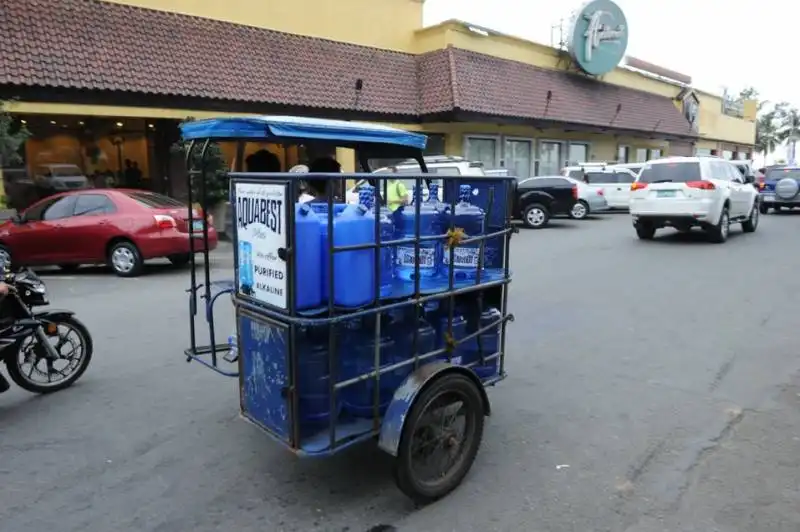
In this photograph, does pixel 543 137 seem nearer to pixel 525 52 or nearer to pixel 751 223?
pixel 525 52

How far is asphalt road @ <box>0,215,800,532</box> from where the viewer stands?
10.2ft

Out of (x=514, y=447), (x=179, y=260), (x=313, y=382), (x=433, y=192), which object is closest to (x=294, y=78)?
(x=179, y=260)

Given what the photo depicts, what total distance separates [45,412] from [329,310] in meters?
2.81

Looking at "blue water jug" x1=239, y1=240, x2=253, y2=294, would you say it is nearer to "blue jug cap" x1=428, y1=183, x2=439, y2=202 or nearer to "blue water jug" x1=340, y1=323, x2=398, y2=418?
"blue water jug" x1=340, y1=323, x2=398, y2=418

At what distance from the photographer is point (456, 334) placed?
3766 mm

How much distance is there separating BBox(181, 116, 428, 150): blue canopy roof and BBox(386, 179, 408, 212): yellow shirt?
0.38m

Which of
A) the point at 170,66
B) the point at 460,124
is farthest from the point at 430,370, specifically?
the point at 460,124

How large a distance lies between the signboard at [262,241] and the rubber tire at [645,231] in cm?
1216

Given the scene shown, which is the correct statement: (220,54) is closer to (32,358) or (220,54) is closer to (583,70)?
(32,358)

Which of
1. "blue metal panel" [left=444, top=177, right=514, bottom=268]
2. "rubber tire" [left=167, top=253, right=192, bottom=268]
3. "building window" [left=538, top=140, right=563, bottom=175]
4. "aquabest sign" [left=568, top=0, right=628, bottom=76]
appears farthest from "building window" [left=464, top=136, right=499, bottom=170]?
"blue metal panel" [left=444, top=177, right=514, bottom=268]

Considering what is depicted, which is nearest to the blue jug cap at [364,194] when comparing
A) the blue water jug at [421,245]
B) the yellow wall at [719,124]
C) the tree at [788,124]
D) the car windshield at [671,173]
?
the blue water jug at [421,245]

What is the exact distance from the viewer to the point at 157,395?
4.70 meters

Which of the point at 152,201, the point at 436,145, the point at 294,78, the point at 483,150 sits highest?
the point at 294,78

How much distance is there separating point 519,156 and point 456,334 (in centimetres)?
2227
